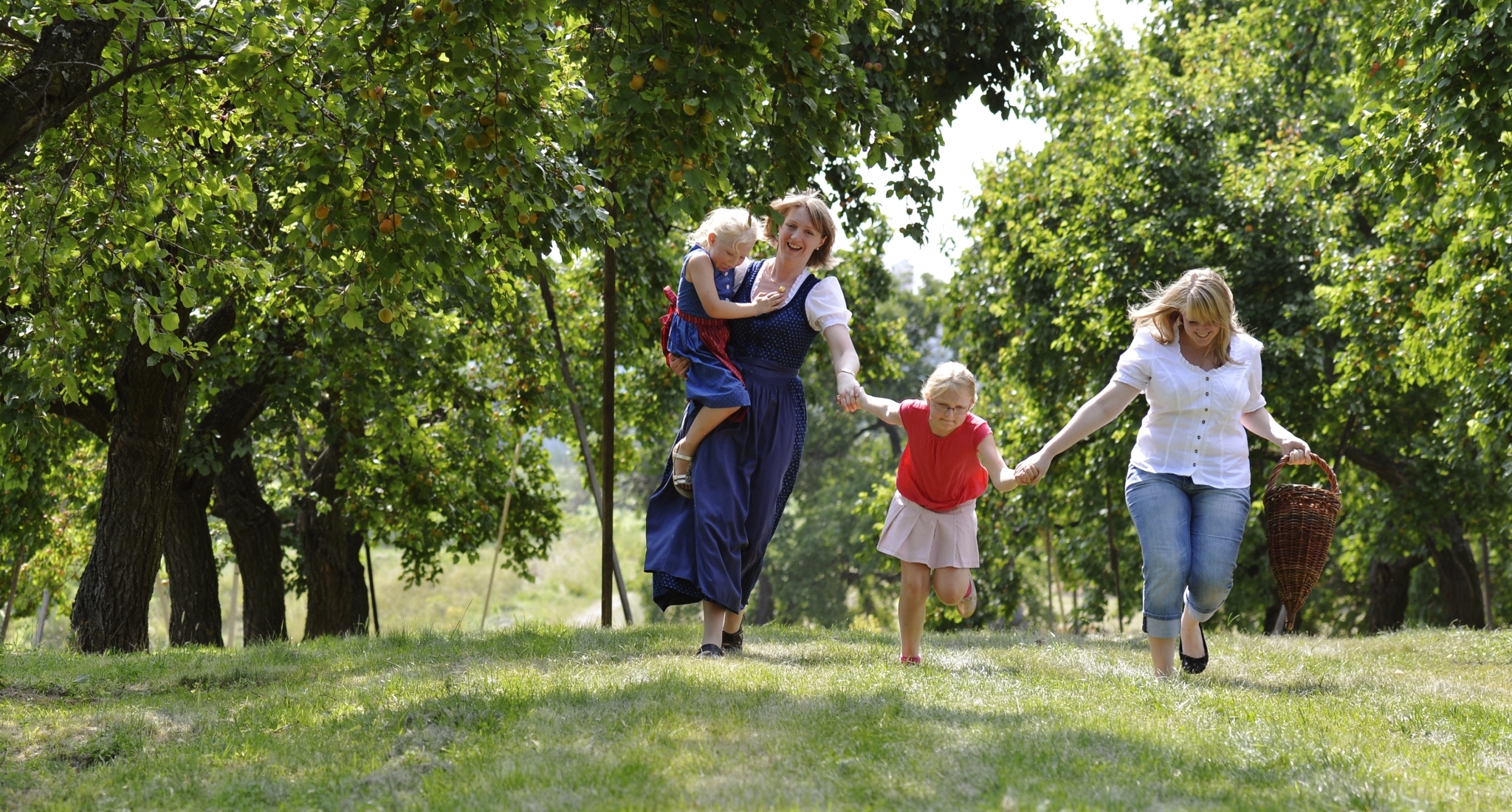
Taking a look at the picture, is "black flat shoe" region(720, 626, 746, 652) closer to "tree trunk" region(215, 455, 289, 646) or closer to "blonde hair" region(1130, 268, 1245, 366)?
"blonde hair" region(1130, 268, 1245, 366)

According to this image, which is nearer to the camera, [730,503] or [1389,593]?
[730,503]

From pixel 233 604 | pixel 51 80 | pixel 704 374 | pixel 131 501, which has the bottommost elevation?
pixel 233 604

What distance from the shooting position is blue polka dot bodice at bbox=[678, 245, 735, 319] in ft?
20.9

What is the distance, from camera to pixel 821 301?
6.41 meters

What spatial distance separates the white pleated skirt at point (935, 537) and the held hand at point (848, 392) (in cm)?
69

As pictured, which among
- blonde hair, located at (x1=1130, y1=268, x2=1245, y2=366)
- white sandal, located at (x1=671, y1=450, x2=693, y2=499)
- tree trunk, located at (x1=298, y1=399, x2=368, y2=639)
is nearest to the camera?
blonde hair, located at (x1=1130, y1=268, x2=1245, y2=366)

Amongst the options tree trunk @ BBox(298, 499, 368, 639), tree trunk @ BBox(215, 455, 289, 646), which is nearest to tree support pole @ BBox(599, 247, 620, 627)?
tree trunk @ BBox(215, 455, 289, 646)

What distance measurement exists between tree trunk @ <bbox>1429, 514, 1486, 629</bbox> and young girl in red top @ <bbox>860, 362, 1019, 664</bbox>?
15167 mm

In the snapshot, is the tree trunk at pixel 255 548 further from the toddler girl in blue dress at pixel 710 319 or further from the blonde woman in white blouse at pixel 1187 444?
the blonde woman in white blouse at pixel 1187 444

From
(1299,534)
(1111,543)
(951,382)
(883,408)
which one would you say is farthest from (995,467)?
(1111,543)

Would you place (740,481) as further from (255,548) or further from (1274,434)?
(255,548)

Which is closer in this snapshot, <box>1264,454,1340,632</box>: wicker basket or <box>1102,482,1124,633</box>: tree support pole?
<box>1264,454,1340,632</box>: wicker basket

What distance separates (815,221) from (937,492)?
147cm

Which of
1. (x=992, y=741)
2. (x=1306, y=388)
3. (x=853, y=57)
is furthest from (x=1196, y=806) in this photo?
(x=1306, y=388)
